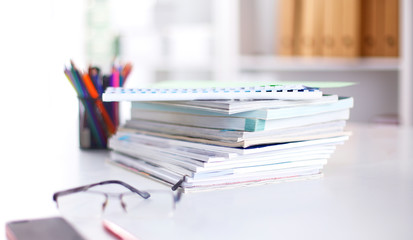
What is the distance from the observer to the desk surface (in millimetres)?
564

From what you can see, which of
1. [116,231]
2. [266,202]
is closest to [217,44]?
[266,202]

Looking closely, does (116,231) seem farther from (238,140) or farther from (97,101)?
(97,101)

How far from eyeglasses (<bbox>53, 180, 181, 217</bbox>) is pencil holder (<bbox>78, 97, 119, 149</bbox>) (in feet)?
1.45

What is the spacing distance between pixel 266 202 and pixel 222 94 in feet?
0.55

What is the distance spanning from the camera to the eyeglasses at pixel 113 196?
63 centimetres

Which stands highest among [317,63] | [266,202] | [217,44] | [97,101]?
[217,44]

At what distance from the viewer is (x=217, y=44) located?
11.6 feet

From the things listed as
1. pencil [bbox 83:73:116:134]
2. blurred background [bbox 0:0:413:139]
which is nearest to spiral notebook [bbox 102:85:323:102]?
pencil [bbox 83:73:116:134]

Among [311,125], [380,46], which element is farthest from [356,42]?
[311,125]

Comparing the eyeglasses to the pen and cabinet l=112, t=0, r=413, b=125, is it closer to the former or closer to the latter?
the pen

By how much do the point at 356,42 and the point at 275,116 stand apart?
93.3 inches

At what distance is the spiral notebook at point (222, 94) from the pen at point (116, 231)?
8.9 inches

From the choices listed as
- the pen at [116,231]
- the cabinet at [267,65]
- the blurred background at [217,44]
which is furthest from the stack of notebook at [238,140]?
the cabinet at [267,65]

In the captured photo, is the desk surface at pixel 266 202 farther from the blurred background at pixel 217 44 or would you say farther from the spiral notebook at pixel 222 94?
the blurred background at pixel 217 44
